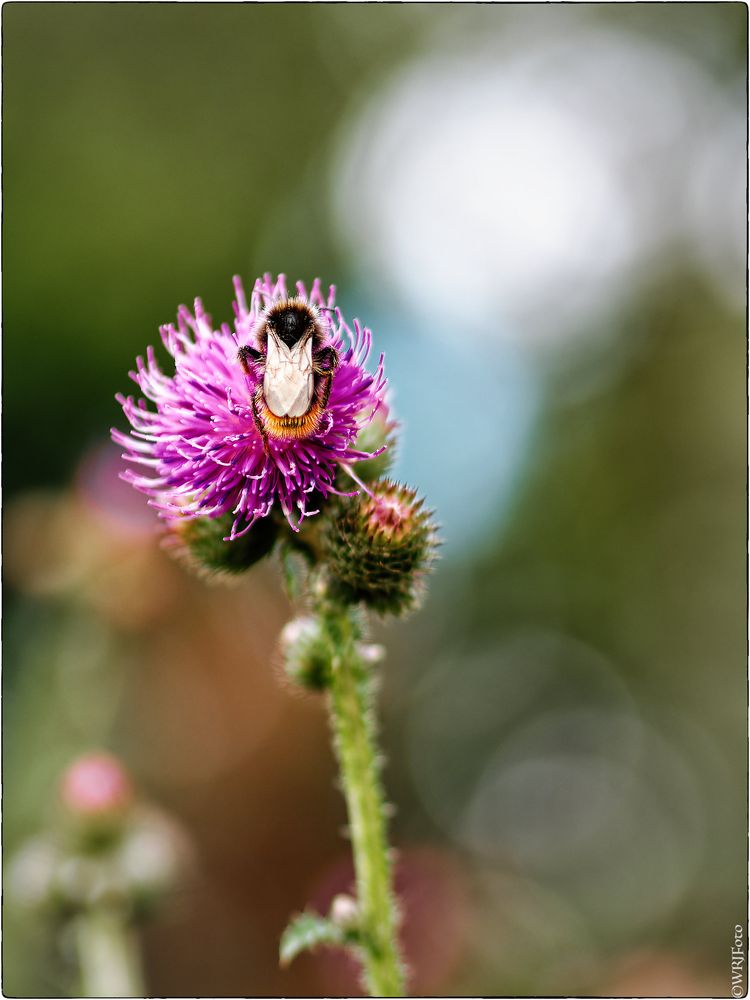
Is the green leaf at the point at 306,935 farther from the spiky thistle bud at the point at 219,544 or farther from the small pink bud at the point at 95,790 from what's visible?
the small pink bud at the point at 95,790

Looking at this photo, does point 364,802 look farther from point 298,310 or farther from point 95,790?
point 95,790

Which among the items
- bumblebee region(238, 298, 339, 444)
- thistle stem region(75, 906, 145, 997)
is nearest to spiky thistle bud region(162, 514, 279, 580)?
bumblebee region(238, 298, 339, 444)

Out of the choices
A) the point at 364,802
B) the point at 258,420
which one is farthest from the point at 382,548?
the point at 364,802

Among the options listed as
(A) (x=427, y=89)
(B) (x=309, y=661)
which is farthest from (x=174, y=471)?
(A) (x=427, y=89)

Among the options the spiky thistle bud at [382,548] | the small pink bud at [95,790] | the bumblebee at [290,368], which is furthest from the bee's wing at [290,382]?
the small pink bud at [95,790]

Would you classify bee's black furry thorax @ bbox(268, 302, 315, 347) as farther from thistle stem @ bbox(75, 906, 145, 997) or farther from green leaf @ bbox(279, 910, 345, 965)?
thistle stem @ bbox(75, 906, 145, 997)

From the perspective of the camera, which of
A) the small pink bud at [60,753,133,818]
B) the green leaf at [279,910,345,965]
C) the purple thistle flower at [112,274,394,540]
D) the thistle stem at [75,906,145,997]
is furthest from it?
the small pink bud at [60,753,133,818]
